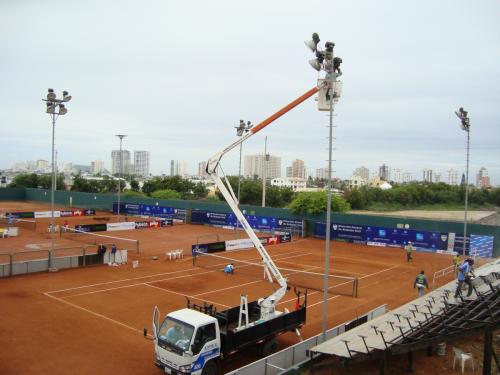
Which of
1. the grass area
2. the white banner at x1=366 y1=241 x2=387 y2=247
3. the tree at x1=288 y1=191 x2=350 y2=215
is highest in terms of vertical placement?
the tree at x1=288 y1=191 x2=350 y2=215

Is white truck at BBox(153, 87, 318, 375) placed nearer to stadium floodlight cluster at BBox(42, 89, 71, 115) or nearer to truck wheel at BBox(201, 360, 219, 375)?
truck wheel at BBox(201, 360, 219, 375)

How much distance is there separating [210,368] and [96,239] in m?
33.7

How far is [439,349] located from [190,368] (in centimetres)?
914

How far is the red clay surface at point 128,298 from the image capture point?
15.7 metres

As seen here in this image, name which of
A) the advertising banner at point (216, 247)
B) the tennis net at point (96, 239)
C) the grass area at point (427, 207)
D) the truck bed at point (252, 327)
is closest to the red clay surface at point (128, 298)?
the tennis net at point (96, 239)

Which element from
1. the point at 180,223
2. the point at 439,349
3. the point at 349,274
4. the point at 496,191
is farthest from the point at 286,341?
the point at 496,191

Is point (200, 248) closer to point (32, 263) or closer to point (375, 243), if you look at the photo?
point (32, 263)

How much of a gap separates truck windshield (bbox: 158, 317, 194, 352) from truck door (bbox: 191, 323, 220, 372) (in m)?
0.24

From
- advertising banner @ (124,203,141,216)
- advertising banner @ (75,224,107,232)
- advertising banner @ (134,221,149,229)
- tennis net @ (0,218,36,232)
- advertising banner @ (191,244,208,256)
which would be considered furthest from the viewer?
advertising banner @ (124,203,141,216)

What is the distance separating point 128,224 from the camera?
52.8m

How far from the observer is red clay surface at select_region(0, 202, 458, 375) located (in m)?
15.7

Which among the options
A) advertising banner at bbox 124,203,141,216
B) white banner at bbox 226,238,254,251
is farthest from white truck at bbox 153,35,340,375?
advertising banner at bbox 124,203,141,216

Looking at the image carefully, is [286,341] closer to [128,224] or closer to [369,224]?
[369,224]

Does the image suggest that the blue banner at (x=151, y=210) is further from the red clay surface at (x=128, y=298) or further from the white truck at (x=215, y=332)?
the white truck at (x=215, y=332)
